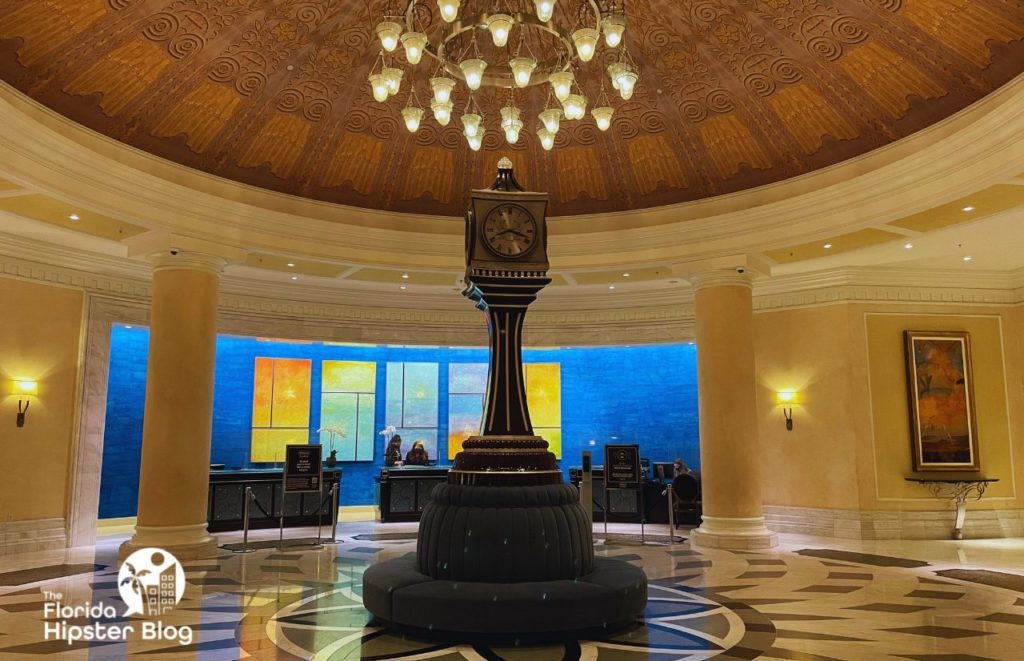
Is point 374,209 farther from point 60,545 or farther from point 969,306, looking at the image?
point 969,306

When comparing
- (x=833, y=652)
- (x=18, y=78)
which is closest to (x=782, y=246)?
(x=833, y=652)

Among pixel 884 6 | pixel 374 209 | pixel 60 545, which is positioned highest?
pixel 884 6

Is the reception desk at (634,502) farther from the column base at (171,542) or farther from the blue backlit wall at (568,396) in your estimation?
the column base at (171,542)

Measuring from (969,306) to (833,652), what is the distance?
9.56 meters

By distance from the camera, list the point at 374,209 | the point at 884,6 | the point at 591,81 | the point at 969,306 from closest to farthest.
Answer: the point at 884,6 → the point at 591,81 → the point at 374,209 → the point at 969,306

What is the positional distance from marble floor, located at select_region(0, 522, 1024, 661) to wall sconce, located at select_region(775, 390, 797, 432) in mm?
2403

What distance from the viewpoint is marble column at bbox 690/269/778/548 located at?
33.2 feet

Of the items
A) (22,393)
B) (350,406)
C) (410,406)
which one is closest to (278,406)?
(350,406)

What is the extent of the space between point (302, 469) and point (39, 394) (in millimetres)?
3887

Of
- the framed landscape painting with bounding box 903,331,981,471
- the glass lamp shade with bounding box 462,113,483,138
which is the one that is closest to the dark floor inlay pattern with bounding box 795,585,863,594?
the framed landscape painting with bounding box 903,331,981,471

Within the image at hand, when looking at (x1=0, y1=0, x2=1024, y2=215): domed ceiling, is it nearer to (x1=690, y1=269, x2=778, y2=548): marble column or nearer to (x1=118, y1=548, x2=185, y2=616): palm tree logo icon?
(x1=690, y1=269, x2=778, y2=548): marble column

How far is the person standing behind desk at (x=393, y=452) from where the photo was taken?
14.7m

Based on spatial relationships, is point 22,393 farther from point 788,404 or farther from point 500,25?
point 788,404

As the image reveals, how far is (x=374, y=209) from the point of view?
11.1m
